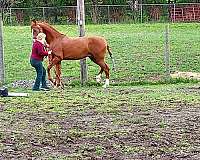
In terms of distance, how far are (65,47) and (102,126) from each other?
22.7ft

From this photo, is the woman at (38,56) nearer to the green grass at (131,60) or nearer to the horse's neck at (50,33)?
the horse's neck at (50,33)

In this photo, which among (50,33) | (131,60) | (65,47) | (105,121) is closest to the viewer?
(105,121)

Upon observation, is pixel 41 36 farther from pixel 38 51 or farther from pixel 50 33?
pixel 50 33

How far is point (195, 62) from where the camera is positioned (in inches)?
826

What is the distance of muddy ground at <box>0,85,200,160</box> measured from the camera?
749 cm

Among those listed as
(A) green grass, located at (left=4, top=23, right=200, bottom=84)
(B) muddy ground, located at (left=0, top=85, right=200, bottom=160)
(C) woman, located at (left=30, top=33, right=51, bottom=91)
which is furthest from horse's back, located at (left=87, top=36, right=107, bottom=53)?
(B) muddy ground, located at (left=0, top=85, right=200, bottom=160)

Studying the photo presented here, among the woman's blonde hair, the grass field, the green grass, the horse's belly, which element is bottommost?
Answer: the green grass

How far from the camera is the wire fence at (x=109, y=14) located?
1836 inches

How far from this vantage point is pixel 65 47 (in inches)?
627

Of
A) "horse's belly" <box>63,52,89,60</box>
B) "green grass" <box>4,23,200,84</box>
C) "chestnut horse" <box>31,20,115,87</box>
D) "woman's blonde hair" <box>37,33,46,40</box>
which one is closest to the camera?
"woman's blonde hair" <box>37,33,46,40</box>

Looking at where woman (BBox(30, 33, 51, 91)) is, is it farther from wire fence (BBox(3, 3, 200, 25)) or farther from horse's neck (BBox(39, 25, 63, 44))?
wire fence (BBox(3, 3, 200, 25))

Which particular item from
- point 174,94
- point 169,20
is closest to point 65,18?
point 169,20

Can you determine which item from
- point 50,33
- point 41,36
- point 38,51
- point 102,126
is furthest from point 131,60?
point 102,126

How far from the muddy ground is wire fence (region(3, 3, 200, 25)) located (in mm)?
33233
